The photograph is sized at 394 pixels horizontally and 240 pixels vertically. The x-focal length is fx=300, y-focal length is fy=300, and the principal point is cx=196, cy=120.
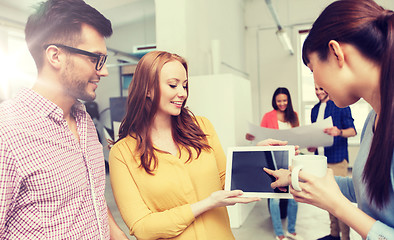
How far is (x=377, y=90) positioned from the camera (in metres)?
0.74

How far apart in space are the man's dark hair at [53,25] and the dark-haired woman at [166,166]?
342 mm

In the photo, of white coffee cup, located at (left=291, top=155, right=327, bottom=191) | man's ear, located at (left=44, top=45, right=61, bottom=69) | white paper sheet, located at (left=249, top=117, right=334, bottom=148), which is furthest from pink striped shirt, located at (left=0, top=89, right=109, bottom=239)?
white paper sheet, located at (left=249, top=117, right=334, bottom=148)

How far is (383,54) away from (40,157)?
34.6 inches

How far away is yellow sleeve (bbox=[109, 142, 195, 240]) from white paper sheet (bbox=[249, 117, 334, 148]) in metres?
1.45

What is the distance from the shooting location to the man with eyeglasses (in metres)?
0.74

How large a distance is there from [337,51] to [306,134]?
5.54 ft

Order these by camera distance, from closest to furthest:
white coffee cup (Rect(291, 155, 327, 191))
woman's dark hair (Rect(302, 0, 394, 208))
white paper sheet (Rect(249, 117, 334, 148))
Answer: woman's dark hair (Rect(302, 0, 394, 208))
white coffee cup (Rect(291, 155, 327, 191))
white paper sheet (Rect(249, 117, 334, 148))

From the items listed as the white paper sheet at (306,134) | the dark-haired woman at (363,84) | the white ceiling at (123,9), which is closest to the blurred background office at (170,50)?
the white ceiling at (123,9)

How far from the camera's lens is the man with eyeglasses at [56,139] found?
74 cm

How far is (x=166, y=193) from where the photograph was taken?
3.67 feet

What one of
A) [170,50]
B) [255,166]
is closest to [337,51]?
[255,166]

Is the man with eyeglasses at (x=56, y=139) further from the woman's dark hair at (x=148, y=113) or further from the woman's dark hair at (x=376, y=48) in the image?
the woman's dark hair at (x=376, y=48)

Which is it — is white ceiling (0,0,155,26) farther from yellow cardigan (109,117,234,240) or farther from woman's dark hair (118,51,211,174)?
yellow cardigan (109,117,234,240)

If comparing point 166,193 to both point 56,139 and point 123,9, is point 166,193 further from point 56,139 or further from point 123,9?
point 123,9
